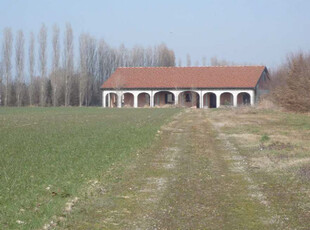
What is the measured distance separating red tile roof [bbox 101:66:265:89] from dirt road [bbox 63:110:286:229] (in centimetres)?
5106

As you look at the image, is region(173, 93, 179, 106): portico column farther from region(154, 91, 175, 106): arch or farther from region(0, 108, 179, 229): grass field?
region(0, 108, 179, 229): grass field

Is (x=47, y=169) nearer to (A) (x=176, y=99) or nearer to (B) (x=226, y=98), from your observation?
(A) (x=176, y=99)

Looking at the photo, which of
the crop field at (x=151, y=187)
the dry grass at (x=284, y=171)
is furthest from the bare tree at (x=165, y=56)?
the crop field at (x=151, y=187)

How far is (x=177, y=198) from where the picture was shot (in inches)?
301

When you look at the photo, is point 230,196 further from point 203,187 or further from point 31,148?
point 31,148

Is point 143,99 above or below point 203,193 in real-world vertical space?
above

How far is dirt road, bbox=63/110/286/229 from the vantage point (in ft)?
20.4

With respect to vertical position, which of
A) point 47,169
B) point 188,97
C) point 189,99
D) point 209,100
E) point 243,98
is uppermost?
point 188,97

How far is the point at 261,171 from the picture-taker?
10.4m

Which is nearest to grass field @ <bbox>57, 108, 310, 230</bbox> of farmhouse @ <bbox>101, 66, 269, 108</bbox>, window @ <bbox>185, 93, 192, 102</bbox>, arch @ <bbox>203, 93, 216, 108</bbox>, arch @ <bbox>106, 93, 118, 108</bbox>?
farmhouse @ <bbox>101, 66, 269, 108</bbox>

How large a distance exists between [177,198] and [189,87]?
55.9 m

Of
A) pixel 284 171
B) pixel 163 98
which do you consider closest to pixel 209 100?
pixel 163 98

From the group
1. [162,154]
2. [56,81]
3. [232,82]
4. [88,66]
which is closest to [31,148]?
[162,154]

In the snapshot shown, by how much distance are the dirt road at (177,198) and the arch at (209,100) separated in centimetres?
5156
